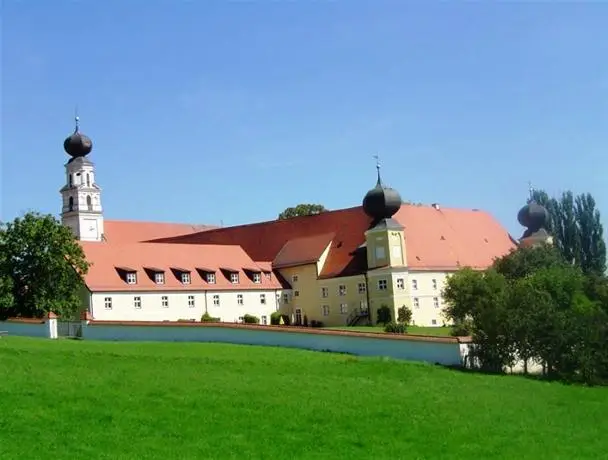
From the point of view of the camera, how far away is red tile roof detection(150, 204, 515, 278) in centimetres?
6338

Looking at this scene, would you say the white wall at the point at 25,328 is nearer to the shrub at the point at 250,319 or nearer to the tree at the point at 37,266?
the tree at the point at 37,266

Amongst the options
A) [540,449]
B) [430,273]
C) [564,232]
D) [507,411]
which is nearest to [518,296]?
[507,411]

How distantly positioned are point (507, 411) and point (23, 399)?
42.7ft

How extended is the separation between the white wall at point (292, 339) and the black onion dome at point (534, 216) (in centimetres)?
4060

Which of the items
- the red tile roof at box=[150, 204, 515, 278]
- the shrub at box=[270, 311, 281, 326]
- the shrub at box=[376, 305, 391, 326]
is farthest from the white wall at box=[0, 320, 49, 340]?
the red tile roof at box=[150, 204, 515, 278]

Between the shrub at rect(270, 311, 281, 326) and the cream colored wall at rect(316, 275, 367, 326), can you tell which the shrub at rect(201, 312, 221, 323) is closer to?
the shrub at rect(270, 311, 281, 326)

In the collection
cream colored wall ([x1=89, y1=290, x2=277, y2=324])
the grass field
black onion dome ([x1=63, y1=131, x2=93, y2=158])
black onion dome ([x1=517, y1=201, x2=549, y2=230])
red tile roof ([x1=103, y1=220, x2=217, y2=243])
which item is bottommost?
the grass field

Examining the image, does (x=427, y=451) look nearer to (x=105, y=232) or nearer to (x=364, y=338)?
(x=364, y=338)

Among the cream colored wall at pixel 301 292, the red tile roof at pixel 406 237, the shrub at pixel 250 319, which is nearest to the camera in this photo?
the shrub at pixel 250 319

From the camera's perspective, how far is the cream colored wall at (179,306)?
54347 mm

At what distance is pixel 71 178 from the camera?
291 ft

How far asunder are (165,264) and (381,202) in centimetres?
1575

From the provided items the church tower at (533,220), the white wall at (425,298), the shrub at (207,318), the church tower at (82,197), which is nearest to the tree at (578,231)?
the church tower at (533,220)

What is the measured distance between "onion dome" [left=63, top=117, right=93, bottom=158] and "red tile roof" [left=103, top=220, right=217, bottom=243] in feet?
26.9
